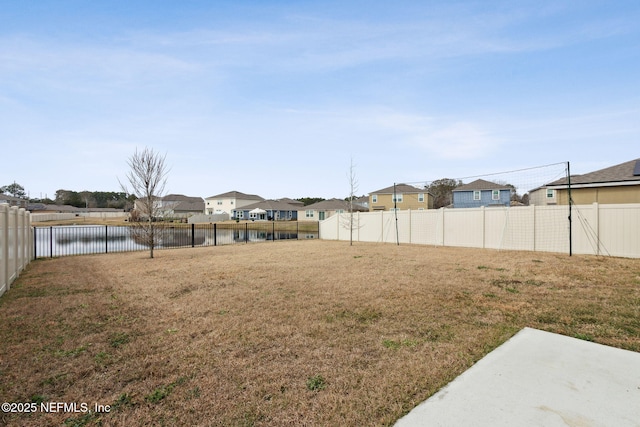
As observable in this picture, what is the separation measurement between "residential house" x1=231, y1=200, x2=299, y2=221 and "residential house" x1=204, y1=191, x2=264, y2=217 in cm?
161

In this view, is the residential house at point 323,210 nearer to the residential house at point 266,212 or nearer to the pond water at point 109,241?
the residential house at point 266,212

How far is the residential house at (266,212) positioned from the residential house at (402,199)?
18157 mm

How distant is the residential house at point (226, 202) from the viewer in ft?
191

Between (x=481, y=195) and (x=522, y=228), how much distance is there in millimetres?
23700

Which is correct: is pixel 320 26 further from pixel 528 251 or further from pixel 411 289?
pixel 528 251

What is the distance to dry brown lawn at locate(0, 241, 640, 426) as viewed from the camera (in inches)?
91.2

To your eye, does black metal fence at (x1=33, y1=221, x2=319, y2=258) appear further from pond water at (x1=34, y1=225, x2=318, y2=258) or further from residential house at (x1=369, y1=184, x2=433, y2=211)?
residential house at (x1=369, y1=184, x2=433, y2=211)

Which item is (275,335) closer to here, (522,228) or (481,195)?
(522,228)

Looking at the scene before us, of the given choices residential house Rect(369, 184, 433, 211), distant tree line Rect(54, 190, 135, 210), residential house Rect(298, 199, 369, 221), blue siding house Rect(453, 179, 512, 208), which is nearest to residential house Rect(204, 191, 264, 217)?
residential house Rect(298, 199, 369, 221)

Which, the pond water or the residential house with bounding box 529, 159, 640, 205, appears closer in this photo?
the residential house with bounding box 529, 159, 640, 205

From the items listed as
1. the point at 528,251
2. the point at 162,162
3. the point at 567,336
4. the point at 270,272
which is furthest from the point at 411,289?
the point at 162,162

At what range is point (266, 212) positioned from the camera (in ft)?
173

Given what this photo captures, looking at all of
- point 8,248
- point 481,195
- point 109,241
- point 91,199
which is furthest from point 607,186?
point 91,199

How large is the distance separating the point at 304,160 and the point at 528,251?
15.5 metres
